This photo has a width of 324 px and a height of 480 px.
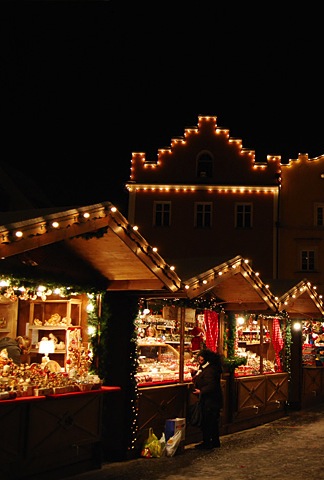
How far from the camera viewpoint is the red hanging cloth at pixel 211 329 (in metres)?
12.3

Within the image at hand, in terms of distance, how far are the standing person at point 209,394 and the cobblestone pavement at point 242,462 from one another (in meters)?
0.29

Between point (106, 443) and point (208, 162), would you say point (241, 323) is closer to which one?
point (106, 443)

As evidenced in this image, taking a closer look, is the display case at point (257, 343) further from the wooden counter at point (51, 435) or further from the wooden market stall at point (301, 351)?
the wooden counter at point (51, 435)

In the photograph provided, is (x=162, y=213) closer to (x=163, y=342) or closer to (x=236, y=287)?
(x=236, y=287)

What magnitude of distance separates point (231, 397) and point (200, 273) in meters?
3.19

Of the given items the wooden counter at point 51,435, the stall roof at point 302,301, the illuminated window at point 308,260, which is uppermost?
the illuminated window at point 308,260

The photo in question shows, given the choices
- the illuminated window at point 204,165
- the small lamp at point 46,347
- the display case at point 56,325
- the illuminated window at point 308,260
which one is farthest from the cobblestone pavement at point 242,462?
the illuminated window at point 204,165

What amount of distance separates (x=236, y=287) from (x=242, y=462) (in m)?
3.83

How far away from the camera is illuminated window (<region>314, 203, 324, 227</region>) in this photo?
28391 millimetres

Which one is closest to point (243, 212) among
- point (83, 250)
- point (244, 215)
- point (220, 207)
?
point (244, 215)

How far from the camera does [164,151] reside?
27.6 m

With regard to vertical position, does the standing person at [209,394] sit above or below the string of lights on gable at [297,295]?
below

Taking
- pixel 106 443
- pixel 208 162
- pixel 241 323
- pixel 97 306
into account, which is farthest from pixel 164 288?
pixel 208 162

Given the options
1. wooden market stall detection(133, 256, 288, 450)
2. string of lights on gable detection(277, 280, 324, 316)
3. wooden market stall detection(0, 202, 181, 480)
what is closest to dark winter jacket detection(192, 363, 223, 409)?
wooden market stall detection(133, 256, 288, 450)
